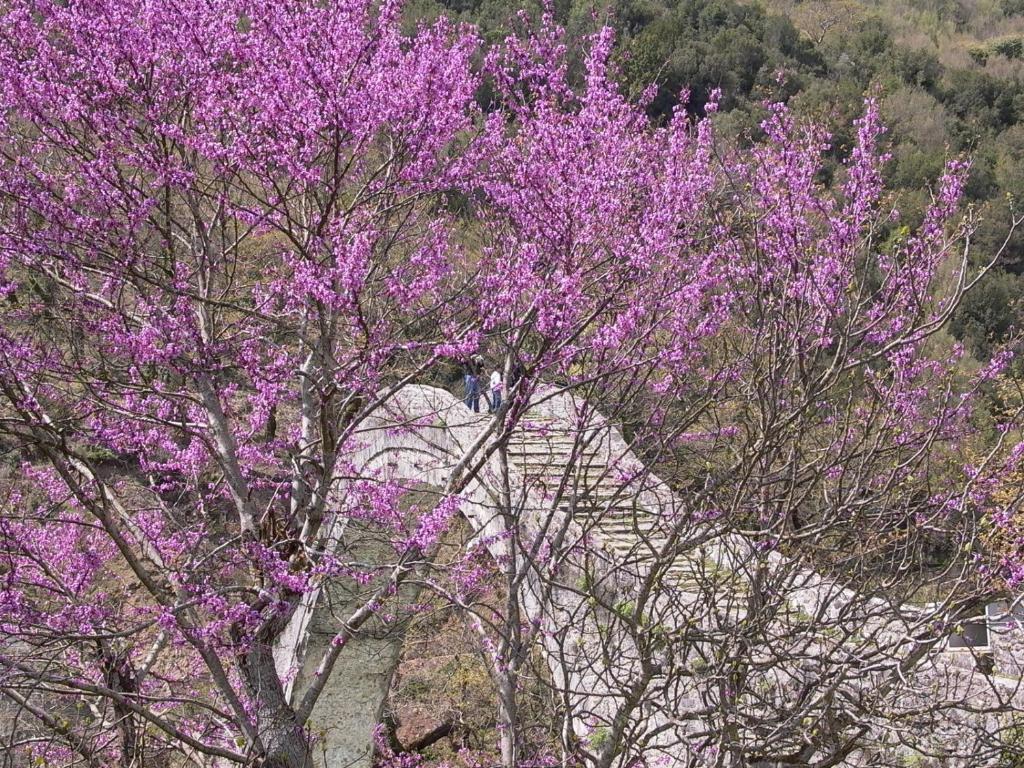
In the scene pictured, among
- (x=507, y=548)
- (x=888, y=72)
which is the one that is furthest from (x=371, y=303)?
(x=888, y=72)

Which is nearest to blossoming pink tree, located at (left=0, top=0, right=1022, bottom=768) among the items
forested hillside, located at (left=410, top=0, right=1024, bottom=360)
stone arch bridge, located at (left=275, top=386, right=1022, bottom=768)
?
stone arch bridge, located at (left=275, top=386, right=1022, bottom=768)

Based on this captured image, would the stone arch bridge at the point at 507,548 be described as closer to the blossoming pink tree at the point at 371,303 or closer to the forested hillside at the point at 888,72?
the blossoming pink tree at the point at 371,303

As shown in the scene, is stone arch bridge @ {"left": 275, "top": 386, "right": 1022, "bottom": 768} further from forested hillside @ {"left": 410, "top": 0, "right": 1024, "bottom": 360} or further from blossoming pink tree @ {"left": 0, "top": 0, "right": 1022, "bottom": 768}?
forested hillside @ {"left": 410, "top": 0, "right": 1024, "bottom": 360}

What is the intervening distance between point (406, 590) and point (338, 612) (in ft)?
3.16

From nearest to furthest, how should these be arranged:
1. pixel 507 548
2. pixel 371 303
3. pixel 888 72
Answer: pixel 371 303
pixel 507 548
pixel 888 72

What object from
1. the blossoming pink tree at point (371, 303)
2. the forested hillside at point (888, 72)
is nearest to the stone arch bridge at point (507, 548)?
the blossoming pink tree at point (371, 303)

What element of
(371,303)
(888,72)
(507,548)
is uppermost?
(888,72)

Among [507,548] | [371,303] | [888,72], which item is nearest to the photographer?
[371,303]

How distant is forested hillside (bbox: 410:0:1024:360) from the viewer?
24219 mm

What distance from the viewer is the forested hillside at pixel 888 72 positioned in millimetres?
24219

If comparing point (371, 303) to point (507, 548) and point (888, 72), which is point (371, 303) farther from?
point (888, 72)

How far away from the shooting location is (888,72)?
35.1 m

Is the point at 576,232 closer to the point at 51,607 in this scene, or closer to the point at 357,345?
the point at 357,345

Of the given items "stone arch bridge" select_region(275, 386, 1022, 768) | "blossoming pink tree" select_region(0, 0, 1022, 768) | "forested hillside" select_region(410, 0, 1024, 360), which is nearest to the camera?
"blossoming pink tree" select_region(0, 0, 1022, 768)
